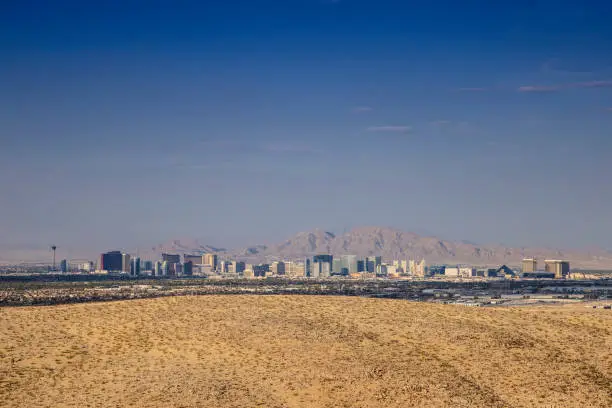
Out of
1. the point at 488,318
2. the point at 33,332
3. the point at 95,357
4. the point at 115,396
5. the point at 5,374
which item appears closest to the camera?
the point at 115,396

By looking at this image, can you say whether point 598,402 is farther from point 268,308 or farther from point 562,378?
point 268,308

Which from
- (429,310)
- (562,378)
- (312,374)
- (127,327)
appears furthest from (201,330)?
(562,378)

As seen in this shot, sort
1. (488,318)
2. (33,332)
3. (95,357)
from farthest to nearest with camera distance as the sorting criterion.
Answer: (488,318)
(33,332)
(95,357)

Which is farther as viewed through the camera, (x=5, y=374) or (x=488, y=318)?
(x=488, y=318)

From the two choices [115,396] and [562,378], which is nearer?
[115,396]

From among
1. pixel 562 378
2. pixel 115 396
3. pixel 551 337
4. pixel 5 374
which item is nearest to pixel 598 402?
pixel 562 378

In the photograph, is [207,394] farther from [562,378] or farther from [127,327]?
[562,378]
